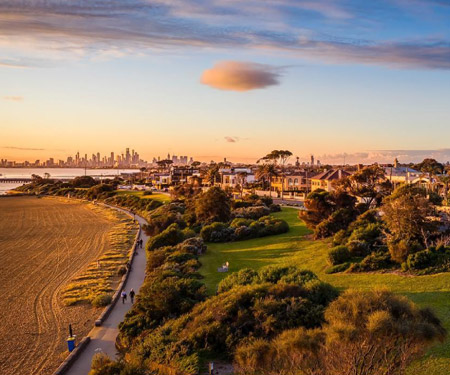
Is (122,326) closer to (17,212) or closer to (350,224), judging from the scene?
(350,224)

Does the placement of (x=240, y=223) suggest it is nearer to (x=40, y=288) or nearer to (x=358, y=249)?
(x=358, y=249)

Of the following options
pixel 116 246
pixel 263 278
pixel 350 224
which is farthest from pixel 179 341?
pixel 116 246

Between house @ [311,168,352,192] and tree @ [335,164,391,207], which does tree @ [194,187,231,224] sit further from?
house @ [311,168,352,192]

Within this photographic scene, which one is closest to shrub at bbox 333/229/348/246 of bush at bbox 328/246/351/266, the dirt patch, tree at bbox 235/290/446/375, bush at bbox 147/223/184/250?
bush at bbox 328/246/351/266

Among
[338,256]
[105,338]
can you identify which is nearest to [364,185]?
[338,256]

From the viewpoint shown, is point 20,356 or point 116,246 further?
point 116,246

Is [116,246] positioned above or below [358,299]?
below

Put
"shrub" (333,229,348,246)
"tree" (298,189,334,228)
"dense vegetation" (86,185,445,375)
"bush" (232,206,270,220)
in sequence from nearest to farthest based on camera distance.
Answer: "dense vegetation" (86,185,445,375) → "shrub" (333,229,348,246) → "tree" (298,189,334,228) → "bush" (232,206,270,220)
